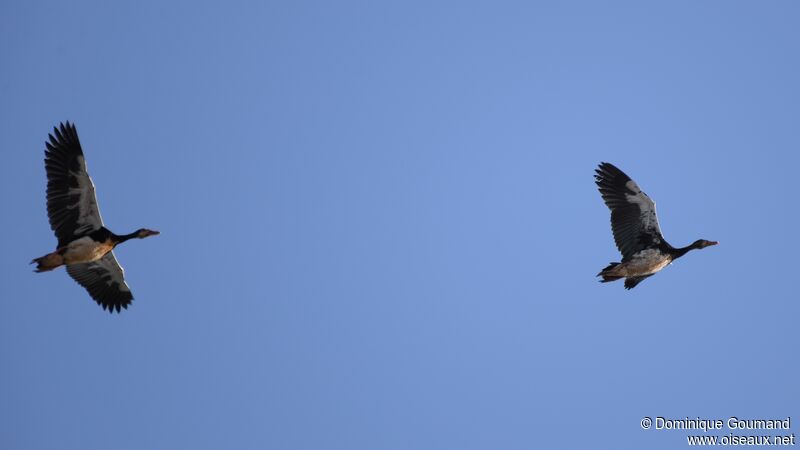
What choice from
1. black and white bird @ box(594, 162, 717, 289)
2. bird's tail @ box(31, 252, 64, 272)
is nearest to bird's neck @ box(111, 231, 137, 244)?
bird's tail @ box(31, 252, 64, 272)

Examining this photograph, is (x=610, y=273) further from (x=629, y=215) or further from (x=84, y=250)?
(x=84, y=250)

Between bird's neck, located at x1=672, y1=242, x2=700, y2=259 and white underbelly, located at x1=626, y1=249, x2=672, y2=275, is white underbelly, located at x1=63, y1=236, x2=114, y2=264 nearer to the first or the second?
white underbelly, located at x1=626, y1=249, x2=672, y2=275

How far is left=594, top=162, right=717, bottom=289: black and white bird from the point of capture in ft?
92.6

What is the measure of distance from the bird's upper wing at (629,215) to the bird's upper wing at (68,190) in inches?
563

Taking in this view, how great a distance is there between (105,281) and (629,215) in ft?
50.3

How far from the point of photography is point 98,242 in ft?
89.6

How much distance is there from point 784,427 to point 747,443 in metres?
2.09

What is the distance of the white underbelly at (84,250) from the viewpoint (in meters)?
27.0

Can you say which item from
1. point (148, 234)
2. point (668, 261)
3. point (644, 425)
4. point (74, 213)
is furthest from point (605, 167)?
point (74, 213)

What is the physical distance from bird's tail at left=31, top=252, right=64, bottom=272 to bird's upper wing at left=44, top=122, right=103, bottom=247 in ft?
1.64

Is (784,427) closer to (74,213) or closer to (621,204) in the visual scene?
(621,204)

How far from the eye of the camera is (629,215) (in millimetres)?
28625

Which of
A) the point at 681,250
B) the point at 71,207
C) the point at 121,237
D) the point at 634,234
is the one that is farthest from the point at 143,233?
the point at 681,250

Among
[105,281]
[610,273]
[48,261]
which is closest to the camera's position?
[48,261]
